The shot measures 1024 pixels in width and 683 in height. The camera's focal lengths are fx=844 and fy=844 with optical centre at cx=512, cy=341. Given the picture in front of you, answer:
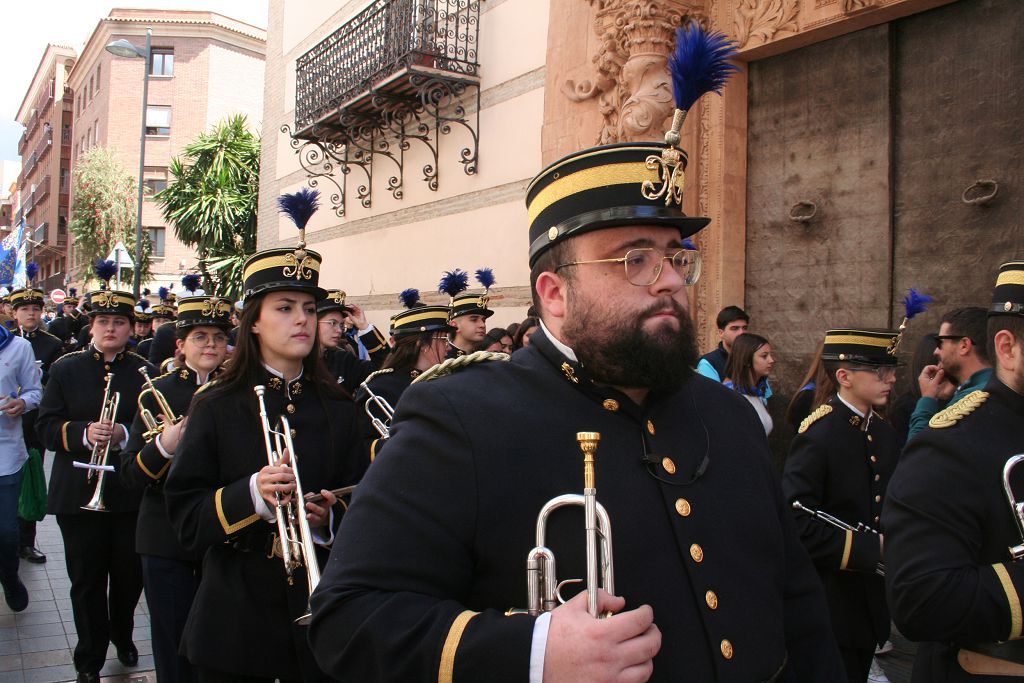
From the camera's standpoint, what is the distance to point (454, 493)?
185 centimetres

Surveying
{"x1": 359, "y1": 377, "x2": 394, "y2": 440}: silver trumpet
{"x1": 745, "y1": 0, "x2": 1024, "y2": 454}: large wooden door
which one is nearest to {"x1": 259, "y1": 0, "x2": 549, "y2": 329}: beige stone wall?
{"x1": 745, "y1": 0, "x2": 1024, "y2": 454}: large wooden door

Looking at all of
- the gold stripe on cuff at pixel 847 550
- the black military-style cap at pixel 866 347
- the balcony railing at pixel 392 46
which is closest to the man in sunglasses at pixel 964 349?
the black military-style cap at pixel 866 347

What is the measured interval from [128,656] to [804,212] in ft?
21.2

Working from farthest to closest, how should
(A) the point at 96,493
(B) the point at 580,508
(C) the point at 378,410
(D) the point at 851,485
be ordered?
(C) the point at 378,410 < (A) the point at 96,493 < (D) the point at 851,485 < (B) the point at 580,508

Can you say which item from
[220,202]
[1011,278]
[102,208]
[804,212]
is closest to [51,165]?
[102,208]

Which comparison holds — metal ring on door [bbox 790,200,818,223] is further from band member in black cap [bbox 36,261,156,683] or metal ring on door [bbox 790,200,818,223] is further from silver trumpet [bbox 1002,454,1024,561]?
band member in black cap [bbox 36,261,156,683]

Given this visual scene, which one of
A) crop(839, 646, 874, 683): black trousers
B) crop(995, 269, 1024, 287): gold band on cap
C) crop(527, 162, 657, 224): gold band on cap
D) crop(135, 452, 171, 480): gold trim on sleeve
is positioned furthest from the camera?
crop(135, 452, 171, 480): gold trim on sleeve

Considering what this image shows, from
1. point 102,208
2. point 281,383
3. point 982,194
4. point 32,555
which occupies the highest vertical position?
point 102,208

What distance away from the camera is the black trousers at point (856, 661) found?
4.04m

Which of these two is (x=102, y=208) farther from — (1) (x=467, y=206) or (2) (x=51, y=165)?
(2) (x=51, y=165)

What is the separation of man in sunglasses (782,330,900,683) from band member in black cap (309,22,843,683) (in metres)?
1.80

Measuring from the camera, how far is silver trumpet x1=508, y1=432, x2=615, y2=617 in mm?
1718

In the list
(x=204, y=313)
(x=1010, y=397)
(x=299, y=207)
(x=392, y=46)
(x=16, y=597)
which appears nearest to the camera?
(x=1010, y=397)

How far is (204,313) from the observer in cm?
539
